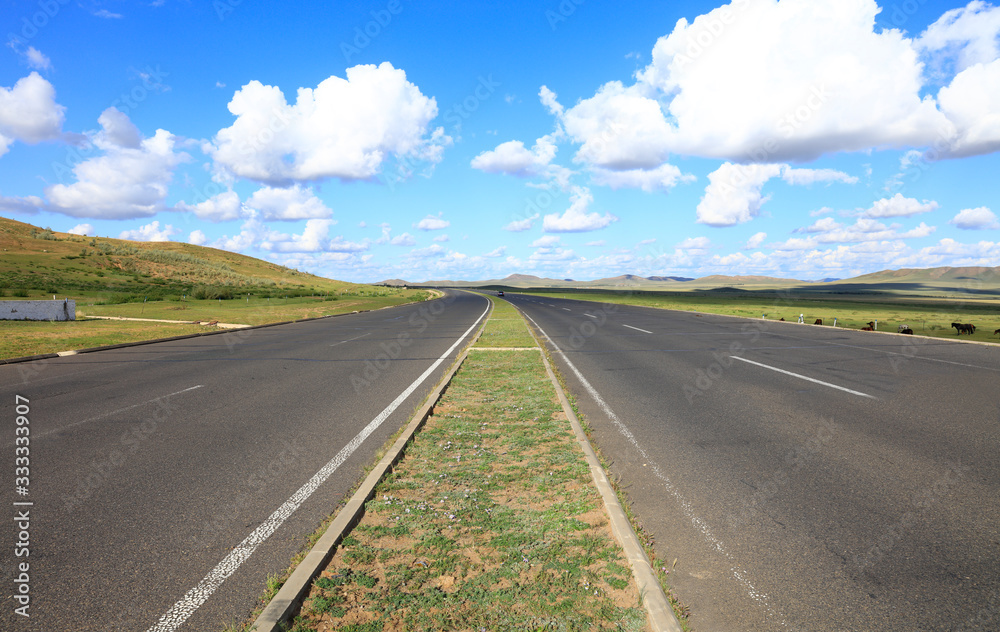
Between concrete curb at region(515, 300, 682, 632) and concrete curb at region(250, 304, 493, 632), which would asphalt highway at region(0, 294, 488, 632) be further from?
concrete curb at region(515, 300, 682, 632)

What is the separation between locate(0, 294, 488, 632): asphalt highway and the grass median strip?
22.8 inches

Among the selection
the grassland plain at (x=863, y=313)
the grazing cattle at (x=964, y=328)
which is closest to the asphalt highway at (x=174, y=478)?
the grassland plain at (x=863, y=313)

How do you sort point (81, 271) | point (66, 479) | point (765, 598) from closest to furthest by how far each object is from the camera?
point (765, 598) < point (66, 479) < point (81, 271)

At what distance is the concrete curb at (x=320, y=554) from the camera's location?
9.59 feet

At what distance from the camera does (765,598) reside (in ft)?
10.7

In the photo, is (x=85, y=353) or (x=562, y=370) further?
(x=85, y=353)

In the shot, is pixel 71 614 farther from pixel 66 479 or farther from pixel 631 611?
pixel 631 611

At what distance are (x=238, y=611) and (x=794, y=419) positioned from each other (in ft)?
24.0

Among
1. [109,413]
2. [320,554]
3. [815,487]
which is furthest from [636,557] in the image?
[109,413]

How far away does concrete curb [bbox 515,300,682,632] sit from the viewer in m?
2.95

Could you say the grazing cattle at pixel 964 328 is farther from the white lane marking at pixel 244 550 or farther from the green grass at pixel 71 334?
the green grass at pixel 71 334

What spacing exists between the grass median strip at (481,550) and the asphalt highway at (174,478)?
1.90ft

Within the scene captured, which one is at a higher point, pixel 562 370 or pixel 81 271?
pixel 81 271

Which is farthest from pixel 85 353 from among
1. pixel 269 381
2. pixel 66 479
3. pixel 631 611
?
pixel 631 611
